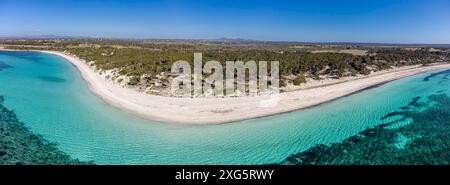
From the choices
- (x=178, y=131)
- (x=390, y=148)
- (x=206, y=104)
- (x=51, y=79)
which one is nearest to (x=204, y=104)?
(x=206, y=104)

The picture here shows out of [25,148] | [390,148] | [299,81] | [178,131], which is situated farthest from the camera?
[299,81]

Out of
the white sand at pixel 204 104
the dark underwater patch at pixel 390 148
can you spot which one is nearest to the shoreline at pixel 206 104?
the white sand at pixel 204 104

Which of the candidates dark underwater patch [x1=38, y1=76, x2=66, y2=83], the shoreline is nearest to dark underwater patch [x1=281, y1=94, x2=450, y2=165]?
the shoreline

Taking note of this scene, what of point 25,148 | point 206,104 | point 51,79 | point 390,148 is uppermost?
point 51,79

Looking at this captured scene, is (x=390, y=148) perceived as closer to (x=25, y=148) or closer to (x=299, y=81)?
(x=299, y=81)

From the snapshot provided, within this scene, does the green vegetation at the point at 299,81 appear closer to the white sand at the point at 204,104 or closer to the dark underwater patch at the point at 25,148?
the white sand at the point at 204,104
